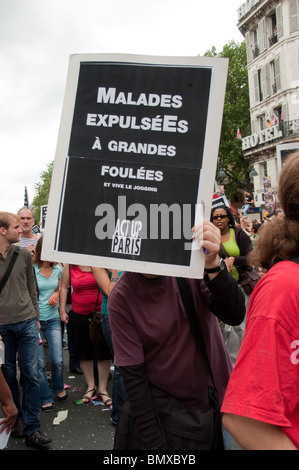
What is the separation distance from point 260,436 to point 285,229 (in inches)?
24.6

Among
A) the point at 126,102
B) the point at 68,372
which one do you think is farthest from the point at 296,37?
the point at 126,102

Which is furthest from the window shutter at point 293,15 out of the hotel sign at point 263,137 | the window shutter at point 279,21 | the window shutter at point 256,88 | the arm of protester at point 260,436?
the arm of protester at point 260,436

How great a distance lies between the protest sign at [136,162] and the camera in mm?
1848

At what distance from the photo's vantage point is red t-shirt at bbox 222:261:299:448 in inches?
47.3

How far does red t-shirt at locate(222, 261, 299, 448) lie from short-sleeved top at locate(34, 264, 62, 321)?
14.3 ft

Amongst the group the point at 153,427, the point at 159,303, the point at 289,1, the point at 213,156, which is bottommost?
the point at 153,427

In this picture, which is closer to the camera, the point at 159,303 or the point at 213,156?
the point at 213,156

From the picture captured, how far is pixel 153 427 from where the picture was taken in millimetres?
1904

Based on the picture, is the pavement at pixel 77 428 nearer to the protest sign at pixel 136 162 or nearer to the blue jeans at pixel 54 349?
the blue jeans at pixel 54 349

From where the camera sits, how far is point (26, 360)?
4316 millimetres

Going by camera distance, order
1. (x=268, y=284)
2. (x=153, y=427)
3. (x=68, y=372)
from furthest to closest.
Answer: (x=68, y=372) < (x=153, y=427) < (x=268, y=284)

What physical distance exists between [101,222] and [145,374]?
0.70m
